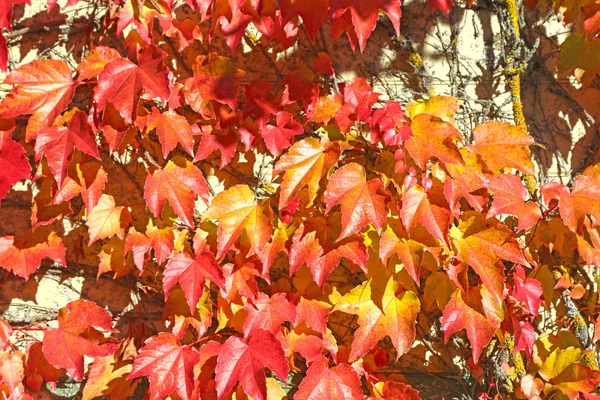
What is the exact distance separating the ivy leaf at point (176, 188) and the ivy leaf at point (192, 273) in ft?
0.52

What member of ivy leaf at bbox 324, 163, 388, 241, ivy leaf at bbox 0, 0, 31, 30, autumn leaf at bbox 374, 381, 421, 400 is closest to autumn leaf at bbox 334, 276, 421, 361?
autumn leaf at bbox 374, 381, 421, 400

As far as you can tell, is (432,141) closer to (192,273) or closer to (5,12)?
(192,273)

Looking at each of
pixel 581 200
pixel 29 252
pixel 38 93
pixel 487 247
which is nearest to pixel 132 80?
pixel 38 93

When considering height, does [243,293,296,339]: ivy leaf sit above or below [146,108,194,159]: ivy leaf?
below

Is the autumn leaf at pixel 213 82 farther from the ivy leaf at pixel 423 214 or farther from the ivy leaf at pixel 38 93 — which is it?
the ivy leaf at pixel 423 214

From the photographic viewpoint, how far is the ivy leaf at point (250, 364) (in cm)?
183

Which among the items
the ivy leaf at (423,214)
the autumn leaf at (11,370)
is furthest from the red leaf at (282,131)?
the autumn leaf at (11,370)

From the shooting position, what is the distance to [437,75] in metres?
2.49

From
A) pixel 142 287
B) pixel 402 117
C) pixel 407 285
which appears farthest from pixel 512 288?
pixel 142 287

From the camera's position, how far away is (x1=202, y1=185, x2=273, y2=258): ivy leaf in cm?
191

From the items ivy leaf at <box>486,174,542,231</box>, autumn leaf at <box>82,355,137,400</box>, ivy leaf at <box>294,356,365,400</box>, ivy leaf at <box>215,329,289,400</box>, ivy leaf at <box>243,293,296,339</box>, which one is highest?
ivy leaf at <box>486,174,542,231</box>

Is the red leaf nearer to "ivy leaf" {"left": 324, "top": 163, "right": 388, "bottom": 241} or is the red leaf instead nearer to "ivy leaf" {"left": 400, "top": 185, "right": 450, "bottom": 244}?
"ivy leaf" {"left": 324, "top": 163, "right": 388, "bottom": 241}

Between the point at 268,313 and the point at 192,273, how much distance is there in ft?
1.10

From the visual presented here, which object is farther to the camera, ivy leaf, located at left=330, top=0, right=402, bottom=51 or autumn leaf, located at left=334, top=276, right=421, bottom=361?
autumn leaf, located at left=334, top=276, right=421, bottom=361
